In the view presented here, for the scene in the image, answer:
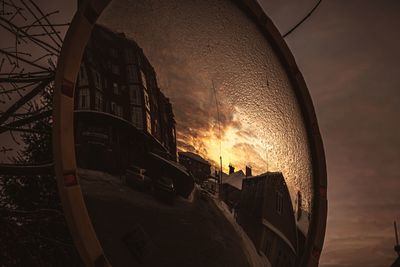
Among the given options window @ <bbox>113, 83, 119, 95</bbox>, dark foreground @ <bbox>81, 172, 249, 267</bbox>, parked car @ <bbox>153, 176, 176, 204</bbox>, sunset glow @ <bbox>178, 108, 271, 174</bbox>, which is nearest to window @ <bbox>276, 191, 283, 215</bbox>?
sunset glow @ <bbox>178, 108, 271, 174</bbox>

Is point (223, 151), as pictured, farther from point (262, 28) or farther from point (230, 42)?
point (262, 28)

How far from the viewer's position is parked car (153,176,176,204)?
1053mm

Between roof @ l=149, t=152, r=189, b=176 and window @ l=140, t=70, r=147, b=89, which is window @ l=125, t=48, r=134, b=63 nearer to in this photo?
window @ l=140, t=70, r=147, b=89

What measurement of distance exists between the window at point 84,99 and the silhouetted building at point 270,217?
546mm

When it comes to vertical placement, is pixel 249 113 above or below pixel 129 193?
above

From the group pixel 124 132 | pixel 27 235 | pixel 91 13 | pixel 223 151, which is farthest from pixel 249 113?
pixel 27 235

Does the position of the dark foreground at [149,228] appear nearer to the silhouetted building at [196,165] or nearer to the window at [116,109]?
the silhouetted building at [196,165]

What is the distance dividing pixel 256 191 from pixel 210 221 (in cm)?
23

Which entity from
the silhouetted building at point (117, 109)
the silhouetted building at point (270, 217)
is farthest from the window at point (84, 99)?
Answer: the silhouetted building at point (270, 217)

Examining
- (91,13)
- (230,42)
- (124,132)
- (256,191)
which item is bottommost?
(256,191)

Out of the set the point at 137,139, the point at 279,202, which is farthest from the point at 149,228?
the point at 279,202

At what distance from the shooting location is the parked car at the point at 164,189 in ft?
3.45

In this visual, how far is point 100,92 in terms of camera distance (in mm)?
1005

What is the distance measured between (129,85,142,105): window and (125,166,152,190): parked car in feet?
0.54
